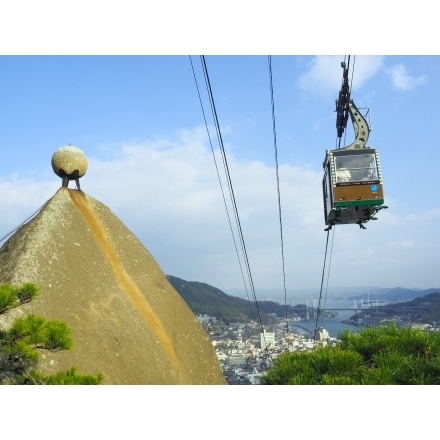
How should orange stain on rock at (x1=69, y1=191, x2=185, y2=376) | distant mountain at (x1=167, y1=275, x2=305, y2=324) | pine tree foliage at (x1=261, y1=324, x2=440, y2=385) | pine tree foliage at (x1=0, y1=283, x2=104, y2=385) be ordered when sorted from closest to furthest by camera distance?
pine tree foliage at (x1=0, y1=283, x2=104, y2=385) → pine tree foliage at (x1=261, y1=324, x2=440, y2=385) → orange stain on rock at (x1=69, y1=191, x2=185, y2=376) → distant mountain at (x1=167, y1=275, x2=305, y2=324)

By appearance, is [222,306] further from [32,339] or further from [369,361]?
[32,339]

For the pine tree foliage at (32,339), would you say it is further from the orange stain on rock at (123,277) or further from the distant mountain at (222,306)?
the distant mountain at (222,306)

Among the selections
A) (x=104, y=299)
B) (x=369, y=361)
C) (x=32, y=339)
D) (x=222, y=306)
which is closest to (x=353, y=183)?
(x=369, y=361)

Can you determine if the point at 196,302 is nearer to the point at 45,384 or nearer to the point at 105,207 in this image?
the point at 105,207

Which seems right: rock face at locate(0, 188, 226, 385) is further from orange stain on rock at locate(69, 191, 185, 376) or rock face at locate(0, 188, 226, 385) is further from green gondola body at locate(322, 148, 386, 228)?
green gondola body at locate(322, 148, 386, 228)

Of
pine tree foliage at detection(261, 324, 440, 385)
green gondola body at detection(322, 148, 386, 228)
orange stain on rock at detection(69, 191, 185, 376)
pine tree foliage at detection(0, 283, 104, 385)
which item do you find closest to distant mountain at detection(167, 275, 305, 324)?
green gondola body at detection(322, 148, 386, 228)
